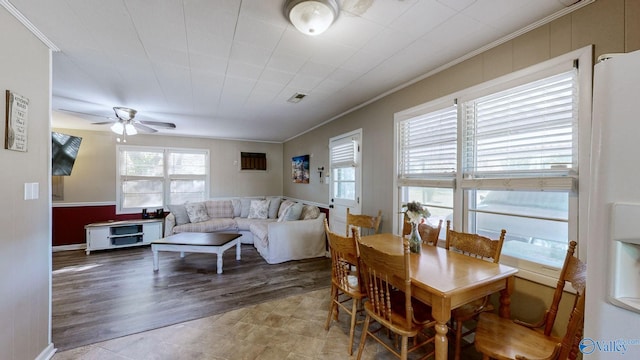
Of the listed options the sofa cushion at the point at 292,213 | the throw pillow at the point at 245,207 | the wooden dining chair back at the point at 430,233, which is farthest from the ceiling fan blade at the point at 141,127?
the wooden dining chair back at the point at 430,233

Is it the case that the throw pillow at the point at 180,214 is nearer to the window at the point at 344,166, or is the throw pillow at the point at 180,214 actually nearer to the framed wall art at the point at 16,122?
the window at the point at 344,166

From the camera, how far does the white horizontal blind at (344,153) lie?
376 centimetres

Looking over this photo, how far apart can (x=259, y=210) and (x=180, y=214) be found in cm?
159

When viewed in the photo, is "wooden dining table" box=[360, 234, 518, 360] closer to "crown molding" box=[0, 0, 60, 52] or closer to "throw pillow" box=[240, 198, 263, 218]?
"crown molding" box=[0, 0, 60, 52]

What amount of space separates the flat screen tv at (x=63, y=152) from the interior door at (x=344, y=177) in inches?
186

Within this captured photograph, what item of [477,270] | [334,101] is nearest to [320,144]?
[334,101]

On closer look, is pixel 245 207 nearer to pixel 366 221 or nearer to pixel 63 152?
pixel 63 152

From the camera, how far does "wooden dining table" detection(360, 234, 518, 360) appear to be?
4.53ft

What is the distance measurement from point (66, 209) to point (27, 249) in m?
4.38

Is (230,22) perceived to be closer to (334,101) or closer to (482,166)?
(334,101)

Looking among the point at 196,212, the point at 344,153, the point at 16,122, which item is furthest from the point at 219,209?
the point at 16,122

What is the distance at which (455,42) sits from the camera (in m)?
1.96

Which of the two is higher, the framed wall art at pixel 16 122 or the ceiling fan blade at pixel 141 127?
the ceiling fan blade at pixel 141 127

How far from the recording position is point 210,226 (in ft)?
16.5
